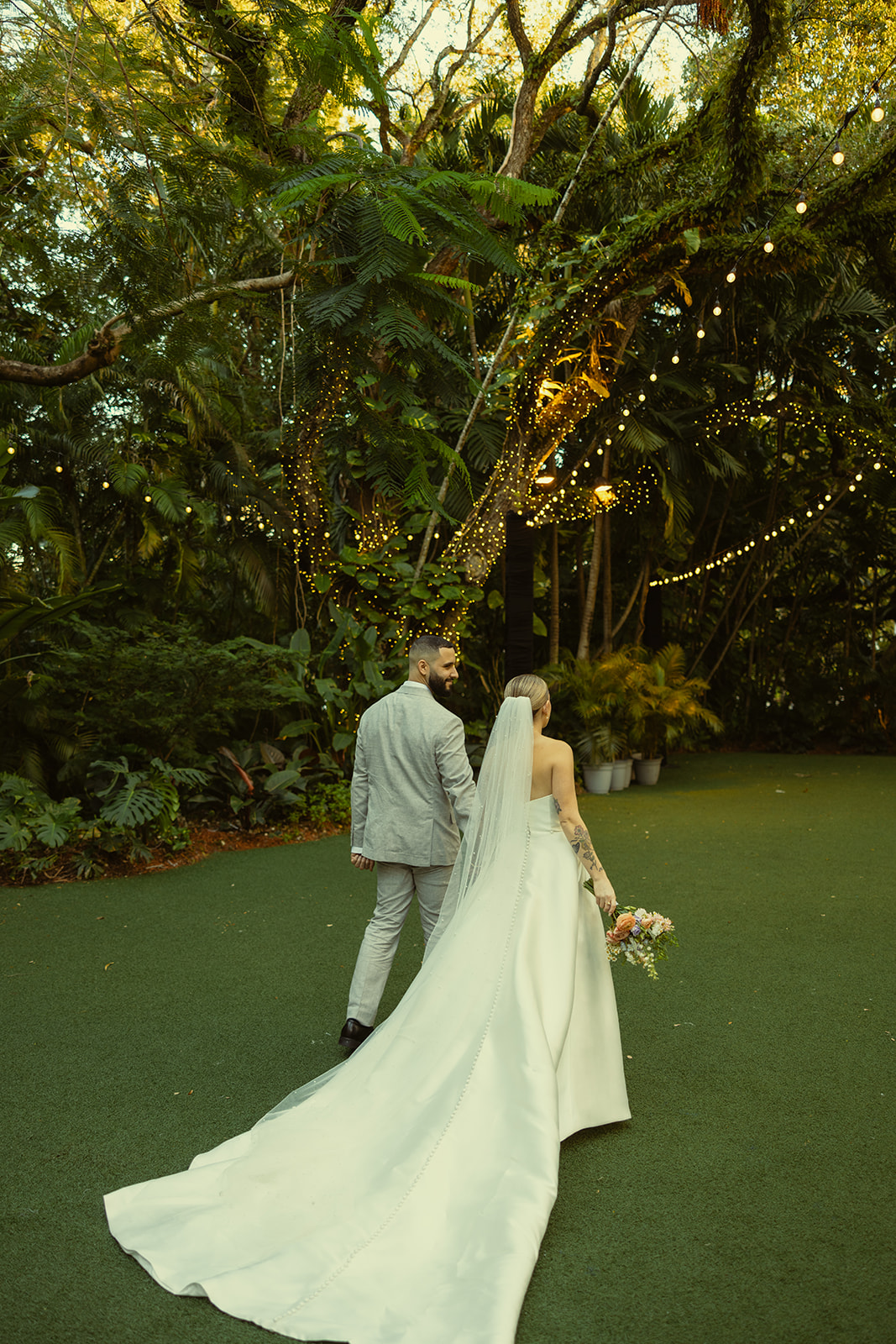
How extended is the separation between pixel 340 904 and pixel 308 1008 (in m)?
1.89

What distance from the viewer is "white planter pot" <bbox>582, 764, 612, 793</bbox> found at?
1089 centimetres

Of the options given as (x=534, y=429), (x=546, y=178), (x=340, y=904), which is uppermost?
(x=546, y=178)

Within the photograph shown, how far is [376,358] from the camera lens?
383 centimetres

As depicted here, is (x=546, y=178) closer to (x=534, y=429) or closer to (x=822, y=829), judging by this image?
(x=534, y=429)

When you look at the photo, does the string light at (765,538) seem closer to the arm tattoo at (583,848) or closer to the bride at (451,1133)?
the arm tattoo at (583,848)

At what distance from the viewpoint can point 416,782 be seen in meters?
4.14

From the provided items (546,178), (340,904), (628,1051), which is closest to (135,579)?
(340,904)

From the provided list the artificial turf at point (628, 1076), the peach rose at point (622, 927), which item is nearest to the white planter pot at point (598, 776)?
the artificial turf at point (628, 1076)

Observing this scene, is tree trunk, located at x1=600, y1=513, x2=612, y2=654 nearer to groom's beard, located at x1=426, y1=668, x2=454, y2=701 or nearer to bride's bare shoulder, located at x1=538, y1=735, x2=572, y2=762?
groom's beard, located at x1=426, y1=668, x2=454, y2=701

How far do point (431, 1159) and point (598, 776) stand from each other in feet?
27.2

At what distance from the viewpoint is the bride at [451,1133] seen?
243 centimetres

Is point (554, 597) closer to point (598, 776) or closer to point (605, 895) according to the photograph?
point (598, 776)

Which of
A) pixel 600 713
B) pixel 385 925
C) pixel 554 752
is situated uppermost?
pixel 554 752

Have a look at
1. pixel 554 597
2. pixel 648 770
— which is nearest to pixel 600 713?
pixel 648 770
